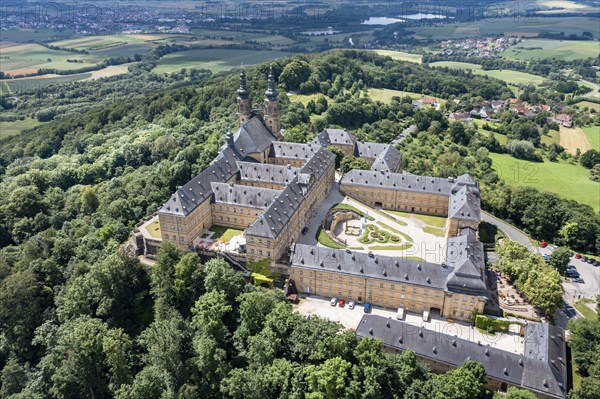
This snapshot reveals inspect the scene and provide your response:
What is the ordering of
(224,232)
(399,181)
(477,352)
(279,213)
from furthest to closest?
(399,181) → (224,232) → (279,213) → (477,352)

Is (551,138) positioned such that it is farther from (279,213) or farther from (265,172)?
(279,213)

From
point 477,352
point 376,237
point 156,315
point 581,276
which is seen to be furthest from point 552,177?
point 156,315

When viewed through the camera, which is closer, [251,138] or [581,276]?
[581,276]

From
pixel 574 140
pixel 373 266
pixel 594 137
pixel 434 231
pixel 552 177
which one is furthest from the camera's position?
pixel 594 137

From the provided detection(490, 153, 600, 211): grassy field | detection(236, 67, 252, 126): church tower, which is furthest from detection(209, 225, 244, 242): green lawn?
detection(490, 153, 600, 211): grassy field

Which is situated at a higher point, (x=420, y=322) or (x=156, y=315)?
(x=156, y=315)

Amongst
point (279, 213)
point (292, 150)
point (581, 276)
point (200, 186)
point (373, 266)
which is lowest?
point (581, 276)

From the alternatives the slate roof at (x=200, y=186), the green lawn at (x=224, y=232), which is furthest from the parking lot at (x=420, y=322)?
the slate roof at (x=200, y=186)

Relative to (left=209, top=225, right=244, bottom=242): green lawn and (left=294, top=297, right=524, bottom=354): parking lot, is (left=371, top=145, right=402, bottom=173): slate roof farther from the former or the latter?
(left=294, top=297, right=524, bottom=354): parking lot
